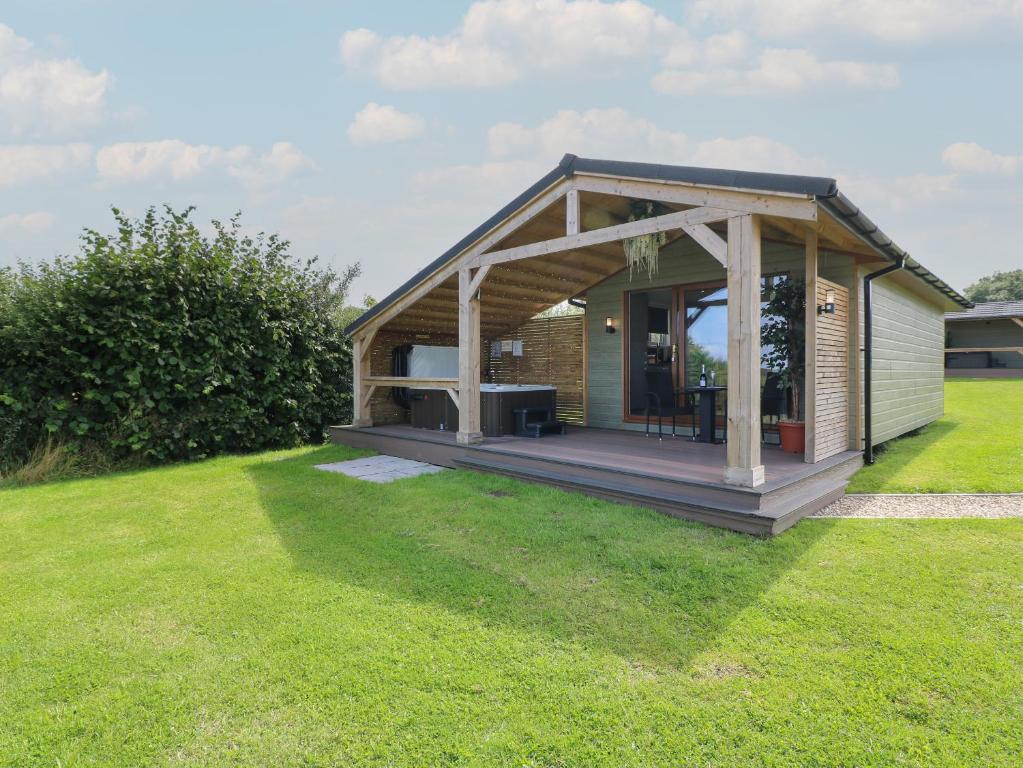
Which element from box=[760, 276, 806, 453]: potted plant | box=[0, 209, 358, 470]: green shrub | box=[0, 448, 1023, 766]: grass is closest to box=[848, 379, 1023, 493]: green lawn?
box=[760, 276, 806, 453]: potted plant

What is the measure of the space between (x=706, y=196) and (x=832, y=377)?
2.65 meters

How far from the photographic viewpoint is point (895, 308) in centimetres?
734

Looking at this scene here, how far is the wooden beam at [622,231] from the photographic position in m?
4.38

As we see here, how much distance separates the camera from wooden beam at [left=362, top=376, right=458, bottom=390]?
22.5ft

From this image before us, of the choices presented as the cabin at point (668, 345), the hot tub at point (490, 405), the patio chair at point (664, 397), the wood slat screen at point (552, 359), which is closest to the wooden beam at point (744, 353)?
the cabin at point (668, 345)

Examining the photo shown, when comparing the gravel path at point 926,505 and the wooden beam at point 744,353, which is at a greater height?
the wooden beam at point 744,353

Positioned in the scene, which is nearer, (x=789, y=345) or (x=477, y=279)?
(x=789, y=345)

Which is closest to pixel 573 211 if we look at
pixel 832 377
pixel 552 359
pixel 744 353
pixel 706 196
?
pixel 706 196

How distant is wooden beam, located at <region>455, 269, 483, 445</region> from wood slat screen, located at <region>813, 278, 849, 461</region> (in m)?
3.70

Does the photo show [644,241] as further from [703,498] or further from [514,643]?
[514,643]

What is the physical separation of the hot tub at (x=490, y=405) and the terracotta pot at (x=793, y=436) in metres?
3.16

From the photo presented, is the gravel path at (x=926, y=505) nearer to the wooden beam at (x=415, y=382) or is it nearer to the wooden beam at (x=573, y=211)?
the wooden beam at (x=573, y=211)

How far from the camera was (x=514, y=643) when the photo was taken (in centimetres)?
249

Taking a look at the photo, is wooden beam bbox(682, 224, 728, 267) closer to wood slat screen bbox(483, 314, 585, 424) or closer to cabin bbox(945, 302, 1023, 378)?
wood slat screen bbox(483, 314, 585, 424)
